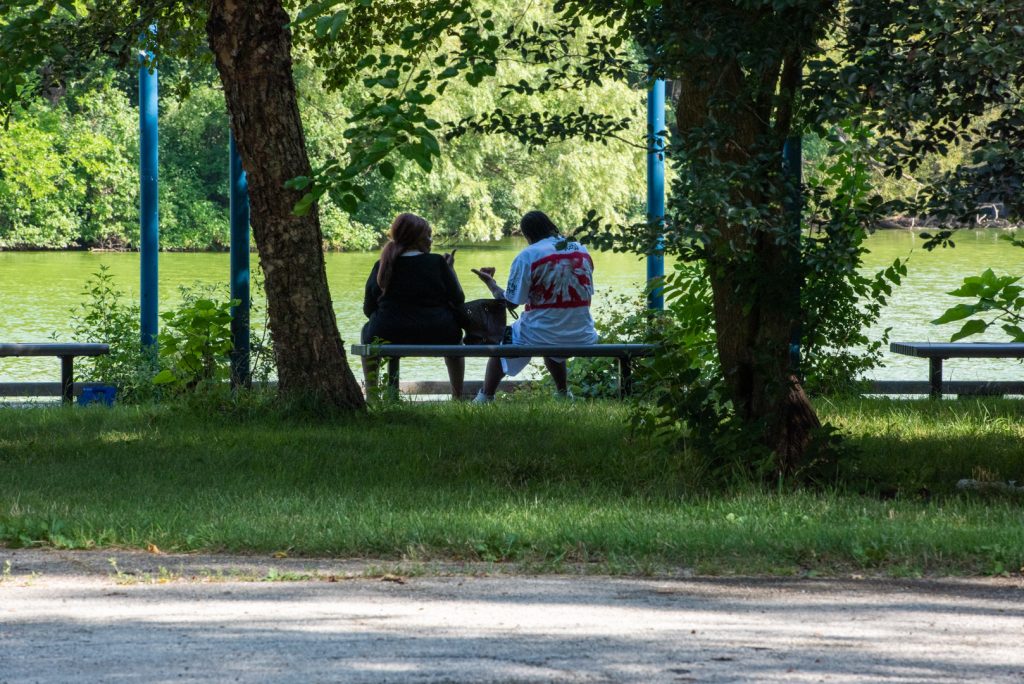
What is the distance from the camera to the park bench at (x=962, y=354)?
11141mm

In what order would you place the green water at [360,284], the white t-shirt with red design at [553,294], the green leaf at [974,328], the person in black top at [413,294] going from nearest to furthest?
1. the green leaf at [974,328]
2. the person in black top at [413,294]
3. the white t-shirt with red design at [553,294]
4. the green water at [360,284]

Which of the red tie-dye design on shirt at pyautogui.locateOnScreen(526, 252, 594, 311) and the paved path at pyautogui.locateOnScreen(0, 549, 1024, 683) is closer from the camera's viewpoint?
the paved path at pyautogui.locateOnScreen(0, 549, 1024, 683)

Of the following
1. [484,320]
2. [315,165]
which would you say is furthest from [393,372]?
[315,165]

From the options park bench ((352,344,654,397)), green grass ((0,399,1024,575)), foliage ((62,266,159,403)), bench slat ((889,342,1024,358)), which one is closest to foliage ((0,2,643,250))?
foliage ((62,266,159,403))

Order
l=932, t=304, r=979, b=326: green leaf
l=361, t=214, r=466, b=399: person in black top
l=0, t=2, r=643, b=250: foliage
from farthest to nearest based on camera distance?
l=0, t=2, r=643, b=250: foliage → l=361, t=214, r=466, b=399: person in black top → l=932, t=304, r=979, b=326: green leaf

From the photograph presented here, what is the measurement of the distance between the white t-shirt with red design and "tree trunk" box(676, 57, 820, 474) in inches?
132

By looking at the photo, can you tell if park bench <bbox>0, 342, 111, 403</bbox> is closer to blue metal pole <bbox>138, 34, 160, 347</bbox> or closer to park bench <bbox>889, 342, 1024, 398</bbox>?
blue metal pole <bbox>138, 34, 160, 347</bbox>

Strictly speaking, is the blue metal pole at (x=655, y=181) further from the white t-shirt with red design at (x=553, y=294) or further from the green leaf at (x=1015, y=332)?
the green leaf at (x=1015, y=332)

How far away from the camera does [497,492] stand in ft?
24.9

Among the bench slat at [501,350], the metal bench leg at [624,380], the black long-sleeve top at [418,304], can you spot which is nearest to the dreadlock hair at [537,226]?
the black long-sleeve top at [418,304]

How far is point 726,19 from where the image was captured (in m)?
7.21

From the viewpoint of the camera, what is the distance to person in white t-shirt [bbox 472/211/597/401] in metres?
11.3

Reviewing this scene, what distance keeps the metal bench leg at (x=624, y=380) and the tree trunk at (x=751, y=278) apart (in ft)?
11.0

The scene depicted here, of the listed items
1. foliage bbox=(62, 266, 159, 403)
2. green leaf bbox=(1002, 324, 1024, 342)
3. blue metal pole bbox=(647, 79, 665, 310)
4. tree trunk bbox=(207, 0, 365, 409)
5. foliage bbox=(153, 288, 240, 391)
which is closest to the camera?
green leaf bbox=(1002, 324, 1024, 342)
